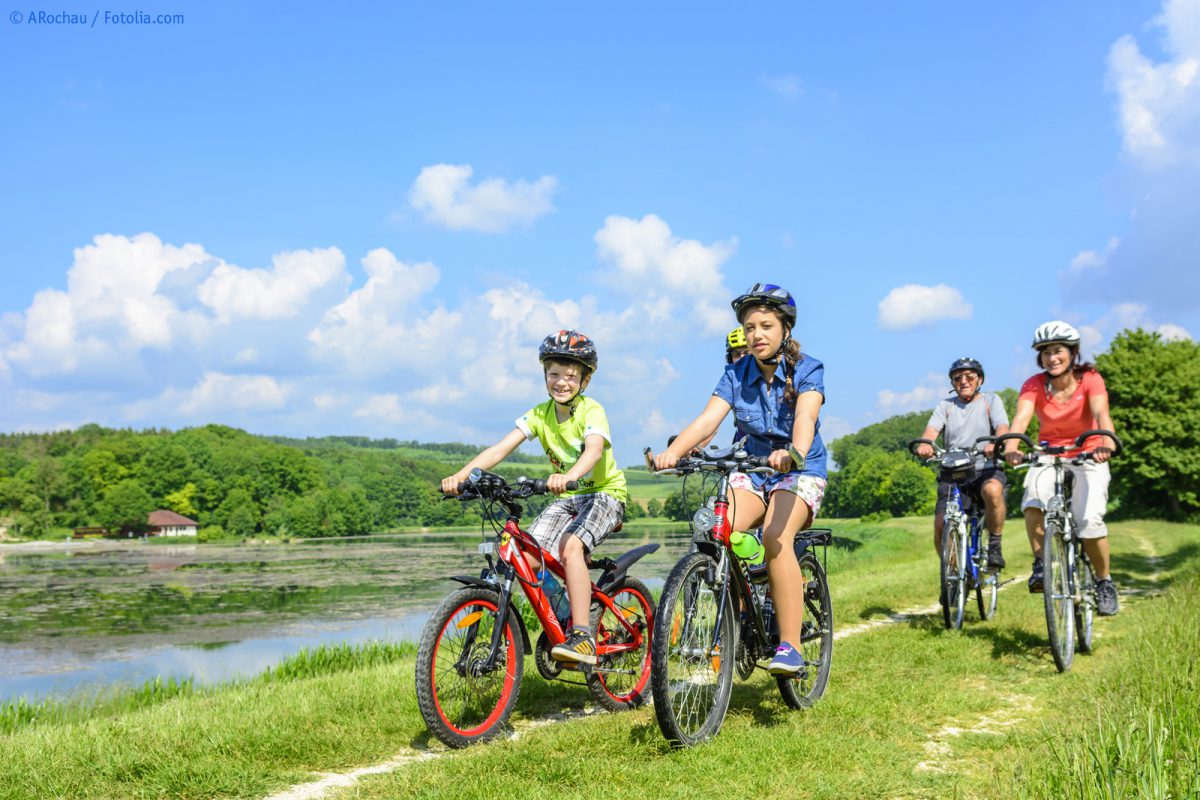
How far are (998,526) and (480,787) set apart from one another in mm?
6074

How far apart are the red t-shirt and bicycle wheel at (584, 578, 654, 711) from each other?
3553mm

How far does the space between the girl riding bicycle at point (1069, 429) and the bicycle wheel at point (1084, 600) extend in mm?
151

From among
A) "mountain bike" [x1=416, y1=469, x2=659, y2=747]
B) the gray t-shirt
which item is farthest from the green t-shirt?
the gray t-shirt

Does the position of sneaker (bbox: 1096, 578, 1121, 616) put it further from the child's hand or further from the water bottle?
the child's hand

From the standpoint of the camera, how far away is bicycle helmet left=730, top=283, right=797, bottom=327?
4.58 meters

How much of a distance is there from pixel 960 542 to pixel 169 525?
278 feet

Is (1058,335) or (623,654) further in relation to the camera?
(1058,335)

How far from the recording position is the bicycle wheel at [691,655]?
3.89 m

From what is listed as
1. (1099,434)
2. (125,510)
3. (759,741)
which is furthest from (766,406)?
(125,510)

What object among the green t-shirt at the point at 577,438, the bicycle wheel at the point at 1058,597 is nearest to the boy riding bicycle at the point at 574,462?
the green t-shirt at the point at 577,438

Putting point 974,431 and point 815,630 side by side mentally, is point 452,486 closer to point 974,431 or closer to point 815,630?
point 815,630

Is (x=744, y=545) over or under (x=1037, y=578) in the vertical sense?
over

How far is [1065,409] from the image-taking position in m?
6.84

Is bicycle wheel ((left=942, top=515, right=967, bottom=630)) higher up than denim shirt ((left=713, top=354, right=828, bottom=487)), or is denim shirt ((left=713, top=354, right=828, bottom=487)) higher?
denim shirt ((left=713, top=354, right=828, bottom=487))
